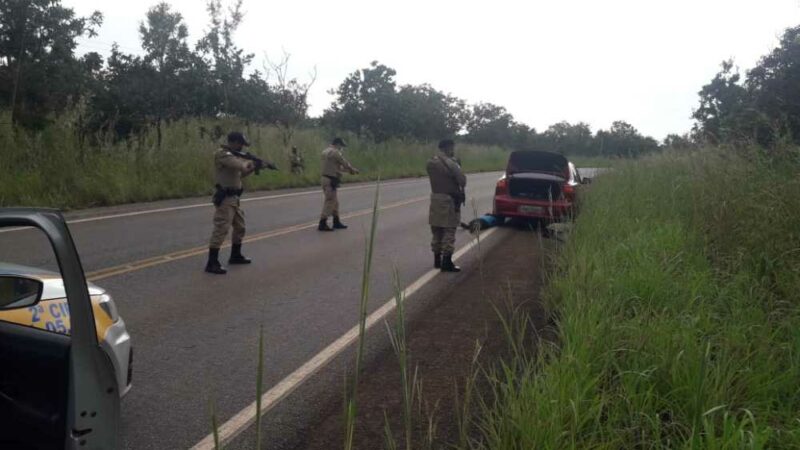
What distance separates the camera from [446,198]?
9156 millimetres

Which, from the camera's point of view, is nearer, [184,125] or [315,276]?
[315,276]

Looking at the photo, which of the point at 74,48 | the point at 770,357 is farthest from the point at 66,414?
the point at 74,48

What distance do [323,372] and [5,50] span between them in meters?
35.4

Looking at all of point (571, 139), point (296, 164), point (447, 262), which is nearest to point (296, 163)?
point (296, 164)

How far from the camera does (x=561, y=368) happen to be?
377 cm

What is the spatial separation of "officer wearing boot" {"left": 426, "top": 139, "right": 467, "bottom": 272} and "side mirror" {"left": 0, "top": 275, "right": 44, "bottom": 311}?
6526mm

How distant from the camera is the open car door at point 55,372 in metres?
2.24

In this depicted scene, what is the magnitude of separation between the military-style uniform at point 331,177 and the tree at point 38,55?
903 inches

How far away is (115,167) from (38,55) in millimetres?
24677

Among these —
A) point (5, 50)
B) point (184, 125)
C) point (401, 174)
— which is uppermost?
point (5, 50)

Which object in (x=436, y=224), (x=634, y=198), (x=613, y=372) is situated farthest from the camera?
(x=634, y=198)

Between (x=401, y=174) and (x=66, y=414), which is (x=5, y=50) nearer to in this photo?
(x=401, y=174)

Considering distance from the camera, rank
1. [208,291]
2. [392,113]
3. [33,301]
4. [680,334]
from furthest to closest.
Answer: [392,113], [208,291], [680,334], [33,301]

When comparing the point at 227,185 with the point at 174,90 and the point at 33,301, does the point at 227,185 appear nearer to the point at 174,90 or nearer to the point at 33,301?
the point at 33,301
